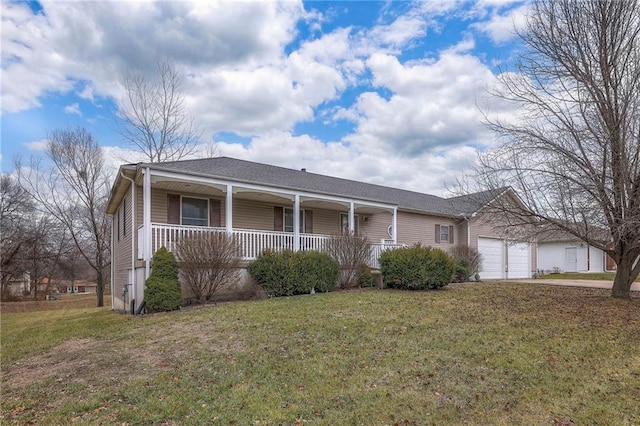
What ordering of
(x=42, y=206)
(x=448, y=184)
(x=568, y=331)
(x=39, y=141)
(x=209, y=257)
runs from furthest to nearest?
(x=42, y=206) < (x=39, y=141) < (x=448, y=184) < (x=209, y=257) < (x=568, y=331)

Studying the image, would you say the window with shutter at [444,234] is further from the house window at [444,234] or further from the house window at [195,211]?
the house window at [195,211]

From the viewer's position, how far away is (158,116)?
2553 cm

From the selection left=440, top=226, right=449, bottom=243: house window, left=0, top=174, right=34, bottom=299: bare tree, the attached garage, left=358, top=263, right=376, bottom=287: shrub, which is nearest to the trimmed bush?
left=358, top=263, right=376, bottom=287: shrub

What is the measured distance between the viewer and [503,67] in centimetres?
1047

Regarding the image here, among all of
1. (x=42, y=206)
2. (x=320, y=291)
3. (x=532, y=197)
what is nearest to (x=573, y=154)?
(x=532, y=197)

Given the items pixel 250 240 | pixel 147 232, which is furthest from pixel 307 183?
pixel 147 232

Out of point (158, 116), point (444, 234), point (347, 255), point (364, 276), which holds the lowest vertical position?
point (364, 276)

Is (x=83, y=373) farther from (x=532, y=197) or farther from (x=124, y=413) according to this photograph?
(x=532, y=197)

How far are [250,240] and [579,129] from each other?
9009 millimetres

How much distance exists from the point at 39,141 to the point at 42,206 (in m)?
5.48

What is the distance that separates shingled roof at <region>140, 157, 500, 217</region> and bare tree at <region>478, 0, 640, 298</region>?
51.4 inches

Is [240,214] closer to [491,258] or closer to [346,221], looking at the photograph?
[346,221]

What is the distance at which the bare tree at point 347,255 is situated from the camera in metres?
13.3

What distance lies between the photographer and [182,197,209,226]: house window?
12.9 meters
